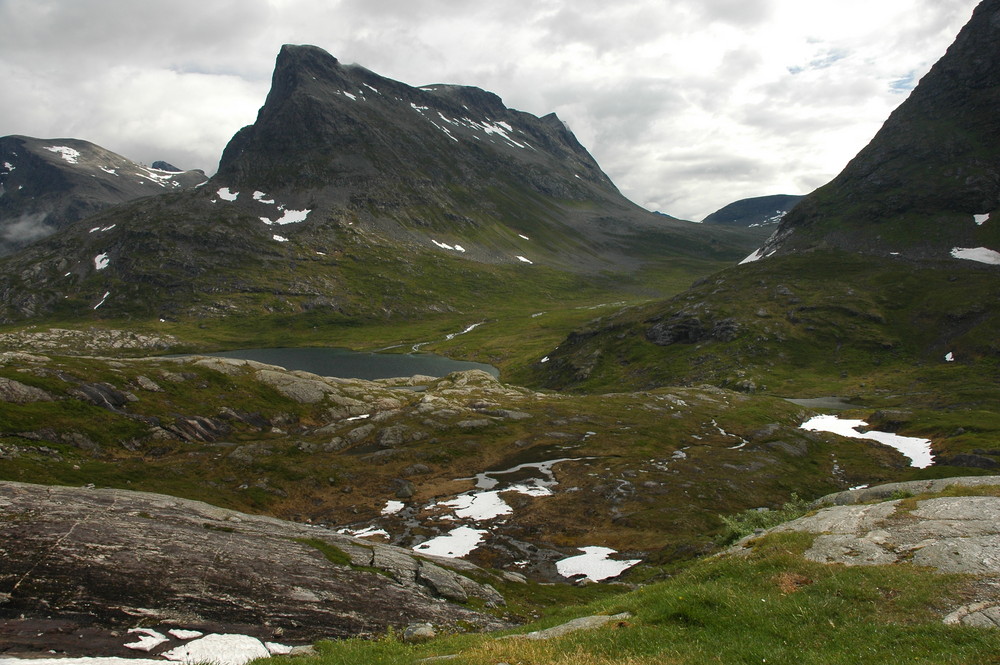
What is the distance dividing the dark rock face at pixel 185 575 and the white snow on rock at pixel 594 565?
56.9 ft

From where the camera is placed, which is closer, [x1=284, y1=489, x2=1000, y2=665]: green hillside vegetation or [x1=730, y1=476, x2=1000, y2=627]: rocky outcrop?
[x1=284, y1=489, x2=1000, y2=665]: green hillside vegetation

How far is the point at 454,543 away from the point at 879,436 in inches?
3295

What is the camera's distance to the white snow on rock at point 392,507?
5941 centimetres

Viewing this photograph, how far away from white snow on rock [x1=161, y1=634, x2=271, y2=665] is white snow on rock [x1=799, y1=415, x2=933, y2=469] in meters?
92.9

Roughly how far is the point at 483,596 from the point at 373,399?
7559cm

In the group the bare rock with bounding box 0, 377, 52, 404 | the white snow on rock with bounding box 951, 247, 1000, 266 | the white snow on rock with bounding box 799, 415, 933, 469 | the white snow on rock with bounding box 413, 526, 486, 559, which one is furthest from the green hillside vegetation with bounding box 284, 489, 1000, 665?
the white snow on rock with bounding box 951, 247, 1000, 266

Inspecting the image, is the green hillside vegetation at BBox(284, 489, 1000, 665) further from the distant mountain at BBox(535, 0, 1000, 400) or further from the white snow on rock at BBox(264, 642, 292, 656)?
the distant mountain at BBox(535, 0, 1000, 400)

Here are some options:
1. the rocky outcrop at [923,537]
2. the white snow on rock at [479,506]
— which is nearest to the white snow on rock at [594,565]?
the white snow on rock at [479,506]

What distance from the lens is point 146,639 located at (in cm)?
1808

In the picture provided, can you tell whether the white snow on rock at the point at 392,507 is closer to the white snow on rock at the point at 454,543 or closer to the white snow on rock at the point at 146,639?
the white snow on rock at the point at 454,543

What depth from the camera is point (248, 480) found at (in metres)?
63.4

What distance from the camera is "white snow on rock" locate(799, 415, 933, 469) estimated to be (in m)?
82.8

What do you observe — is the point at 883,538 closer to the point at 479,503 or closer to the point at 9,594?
the point at 9,594

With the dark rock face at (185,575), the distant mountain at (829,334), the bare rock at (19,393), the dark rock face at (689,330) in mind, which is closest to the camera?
the dark rock face at (185,575)
